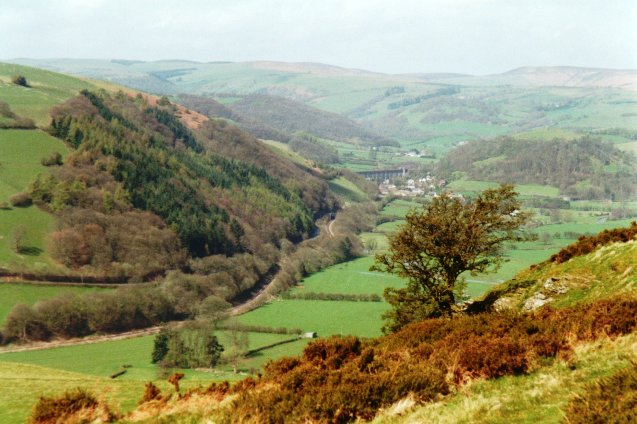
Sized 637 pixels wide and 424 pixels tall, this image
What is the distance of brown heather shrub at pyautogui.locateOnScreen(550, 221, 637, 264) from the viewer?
1176 inches

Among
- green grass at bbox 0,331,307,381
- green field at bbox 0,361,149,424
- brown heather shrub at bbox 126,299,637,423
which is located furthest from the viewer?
green grass at bbox 0,331,307,381

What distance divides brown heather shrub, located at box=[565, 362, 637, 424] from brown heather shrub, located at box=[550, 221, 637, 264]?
2123cm

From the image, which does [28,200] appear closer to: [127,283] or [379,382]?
[127,283]

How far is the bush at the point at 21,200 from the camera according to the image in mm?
137750

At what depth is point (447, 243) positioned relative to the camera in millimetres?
34406

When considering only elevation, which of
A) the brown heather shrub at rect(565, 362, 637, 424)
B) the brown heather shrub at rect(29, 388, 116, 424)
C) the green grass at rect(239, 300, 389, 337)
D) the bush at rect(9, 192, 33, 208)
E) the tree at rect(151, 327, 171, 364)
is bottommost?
the green grass at rect(239, 300, 389, 337)

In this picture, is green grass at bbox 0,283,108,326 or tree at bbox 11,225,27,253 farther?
tree at bbox 11,225,27,253

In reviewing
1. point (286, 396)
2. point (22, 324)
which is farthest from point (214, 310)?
point (286, 396)

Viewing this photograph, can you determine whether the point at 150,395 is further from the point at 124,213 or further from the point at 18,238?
the point at 124,213

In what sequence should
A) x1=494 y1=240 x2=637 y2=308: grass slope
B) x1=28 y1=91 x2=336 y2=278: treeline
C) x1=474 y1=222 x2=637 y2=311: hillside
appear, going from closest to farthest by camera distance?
x1=494 y1=240 x2=637 y2=308: grass slope → x1=474 y1=222 x2=637 y2=311: hillside → x1=28 y1=91 x2=336 y2=278: treeline

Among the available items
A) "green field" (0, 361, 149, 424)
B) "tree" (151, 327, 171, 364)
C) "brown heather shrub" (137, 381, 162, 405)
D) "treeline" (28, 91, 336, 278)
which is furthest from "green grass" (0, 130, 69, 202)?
"brown heather shrub" (137, 381, 162, 405)

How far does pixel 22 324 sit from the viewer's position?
324 ft

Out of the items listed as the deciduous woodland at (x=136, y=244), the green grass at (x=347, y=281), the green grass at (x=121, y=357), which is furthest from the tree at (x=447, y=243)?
the green grass at (x=347, y=281)

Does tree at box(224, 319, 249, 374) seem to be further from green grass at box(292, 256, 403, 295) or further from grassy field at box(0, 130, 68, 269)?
grassy field at box(0, 130, 68, 269)
